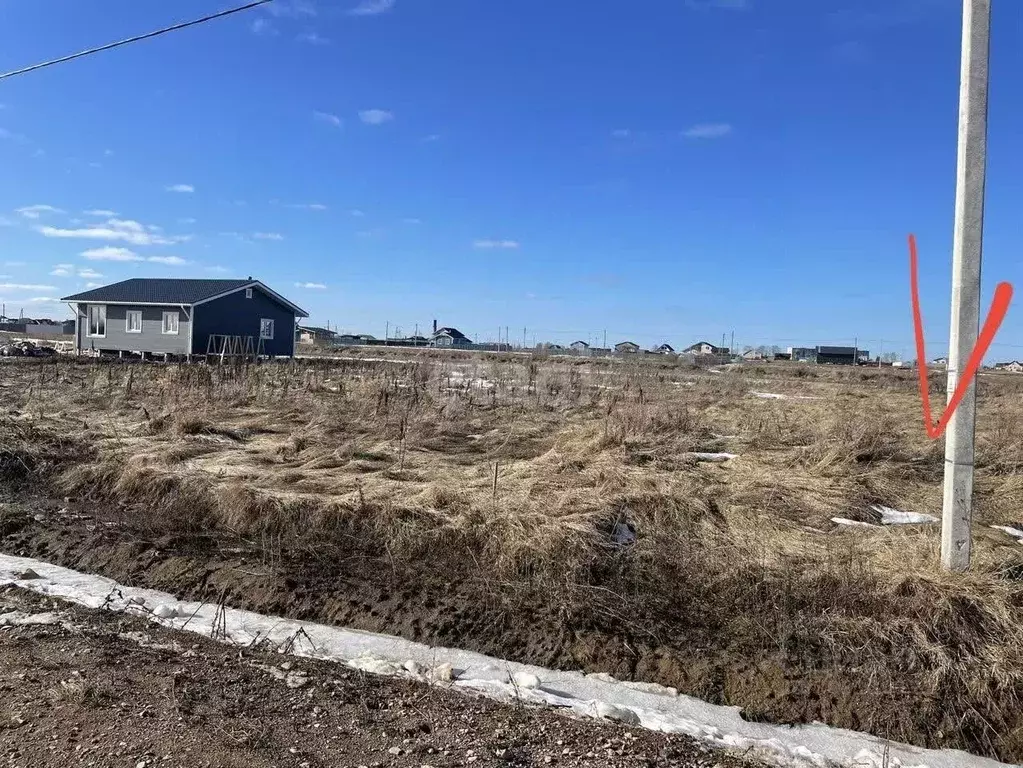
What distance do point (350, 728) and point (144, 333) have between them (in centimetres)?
3143

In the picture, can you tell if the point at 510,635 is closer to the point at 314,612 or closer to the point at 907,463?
the point at 314,612

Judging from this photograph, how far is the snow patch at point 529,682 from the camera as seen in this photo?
3168mm

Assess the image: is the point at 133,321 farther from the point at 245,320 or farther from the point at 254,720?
the point at 254,720

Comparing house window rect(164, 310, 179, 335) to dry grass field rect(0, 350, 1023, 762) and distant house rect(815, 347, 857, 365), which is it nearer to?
dry grass field rect(0, 350, 1023, 762)

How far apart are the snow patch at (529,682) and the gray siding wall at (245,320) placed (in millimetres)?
26385

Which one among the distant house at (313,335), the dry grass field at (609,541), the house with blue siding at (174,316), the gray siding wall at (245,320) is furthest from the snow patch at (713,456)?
the distant house at (313,335)

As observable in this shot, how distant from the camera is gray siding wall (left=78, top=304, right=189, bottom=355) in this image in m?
28.9

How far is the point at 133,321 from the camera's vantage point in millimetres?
30141

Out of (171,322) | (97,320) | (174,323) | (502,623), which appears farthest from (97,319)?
(502,623)

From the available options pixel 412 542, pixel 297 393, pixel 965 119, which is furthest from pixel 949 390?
pixel 297 393

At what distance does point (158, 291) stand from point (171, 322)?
7.63ft

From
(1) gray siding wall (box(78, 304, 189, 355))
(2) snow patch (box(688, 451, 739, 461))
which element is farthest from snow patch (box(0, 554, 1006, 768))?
(1) gray siding wall (box(78, 304, 189, 355))

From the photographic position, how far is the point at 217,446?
8.77 metres

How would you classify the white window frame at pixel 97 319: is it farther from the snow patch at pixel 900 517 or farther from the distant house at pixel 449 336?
the distant house at pixel 449 336
